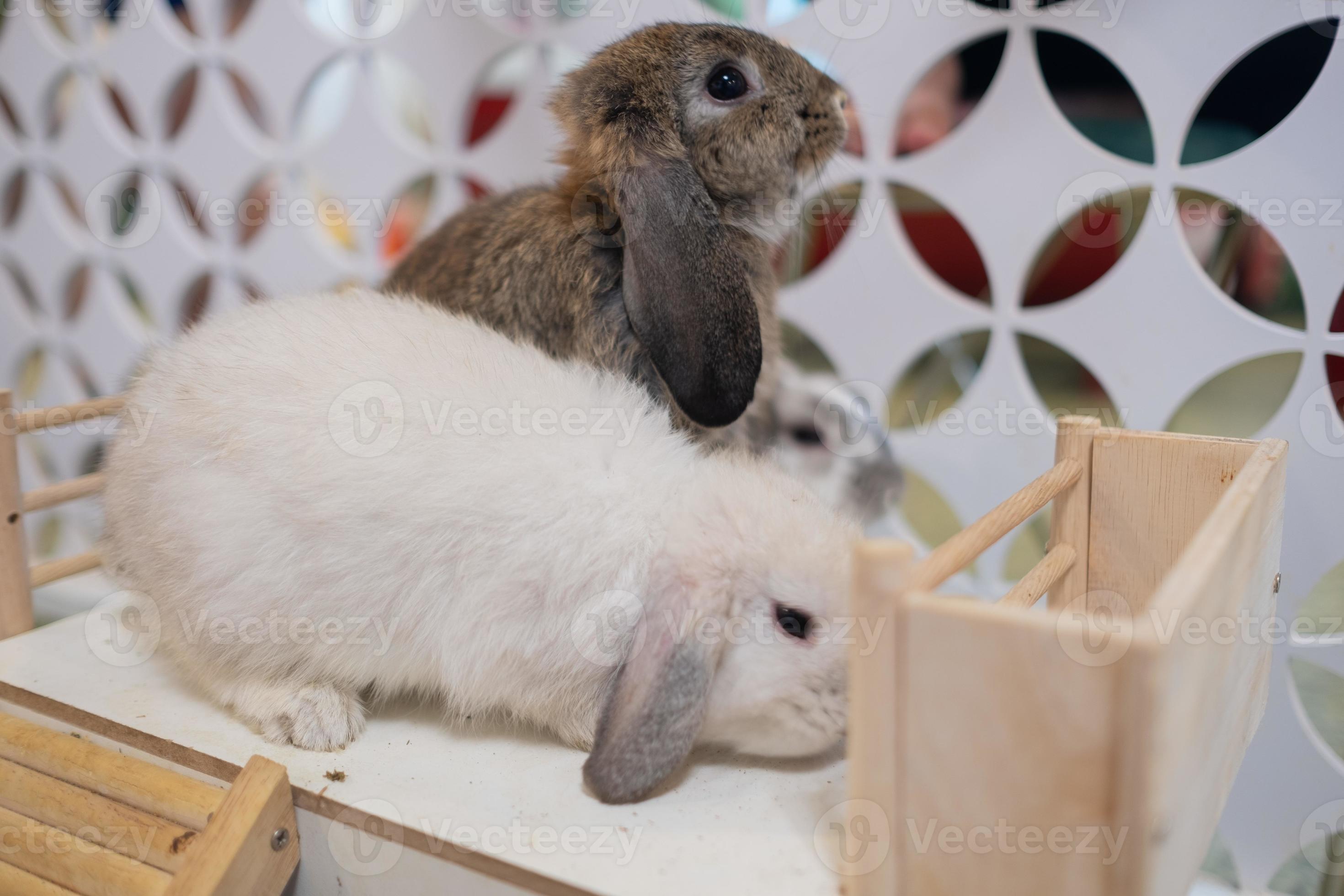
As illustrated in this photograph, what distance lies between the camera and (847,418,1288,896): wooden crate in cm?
55

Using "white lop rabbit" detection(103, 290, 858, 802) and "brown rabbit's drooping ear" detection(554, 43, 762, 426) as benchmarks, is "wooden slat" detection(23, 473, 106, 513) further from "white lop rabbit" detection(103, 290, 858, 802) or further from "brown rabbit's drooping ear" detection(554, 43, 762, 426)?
"brown rabbit's drooping ear" detection(554, 43, 762, 426)

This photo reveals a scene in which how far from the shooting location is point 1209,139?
1135mm

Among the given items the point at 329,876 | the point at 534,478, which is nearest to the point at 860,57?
the point at 534,478

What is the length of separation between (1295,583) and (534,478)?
917 millimetres

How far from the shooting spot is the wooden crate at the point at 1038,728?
0.55 m

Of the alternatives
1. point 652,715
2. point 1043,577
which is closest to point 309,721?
point 652,715

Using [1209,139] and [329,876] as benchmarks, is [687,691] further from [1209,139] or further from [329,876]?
[1209,139]
